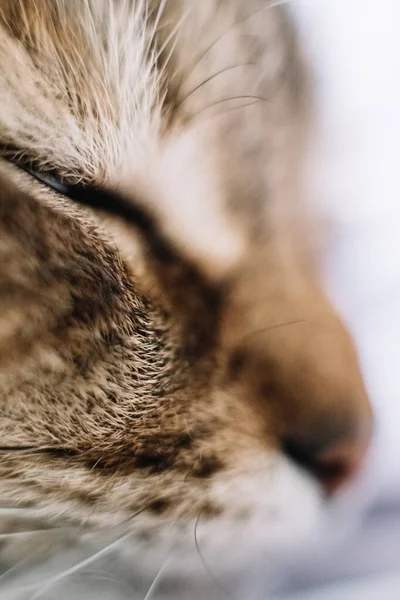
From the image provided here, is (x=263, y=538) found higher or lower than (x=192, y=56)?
lower

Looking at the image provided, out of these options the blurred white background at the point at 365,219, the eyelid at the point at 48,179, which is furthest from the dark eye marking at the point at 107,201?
the blurred white background at the point at 365,219

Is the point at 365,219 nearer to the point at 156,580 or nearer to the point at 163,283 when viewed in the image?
the point at 163,283

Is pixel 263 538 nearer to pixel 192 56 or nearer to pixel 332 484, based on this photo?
pixel 332 484

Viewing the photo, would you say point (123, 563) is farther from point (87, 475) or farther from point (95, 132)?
point (95, 132)

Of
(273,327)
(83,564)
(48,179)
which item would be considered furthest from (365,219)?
(83,564)

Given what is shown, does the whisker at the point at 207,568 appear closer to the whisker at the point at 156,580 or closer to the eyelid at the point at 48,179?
the whisker at the point at 156,580

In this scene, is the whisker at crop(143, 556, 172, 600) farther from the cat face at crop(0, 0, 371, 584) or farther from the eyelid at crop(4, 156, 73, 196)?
the eyelid at crop(4, 156, 73, 196)

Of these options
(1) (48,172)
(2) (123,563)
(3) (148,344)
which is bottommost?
(2) (123,563)

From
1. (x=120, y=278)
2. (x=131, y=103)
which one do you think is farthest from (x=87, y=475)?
(x=131, y=103)
